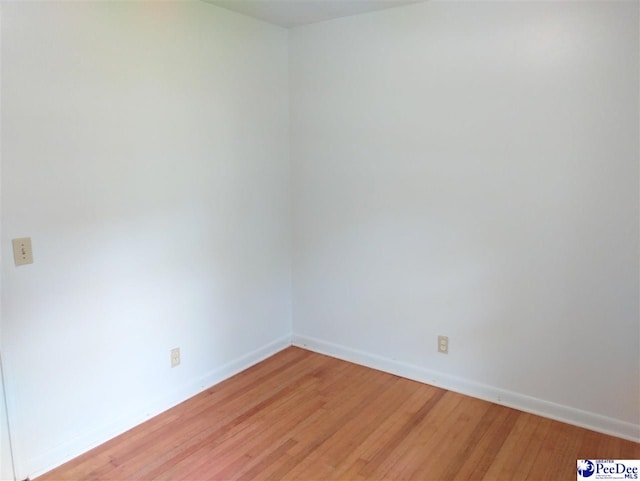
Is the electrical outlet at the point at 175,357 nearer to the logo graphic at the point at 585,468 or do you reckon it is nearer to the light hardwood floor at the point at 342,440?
the light hardwood floor at the point at 342,440

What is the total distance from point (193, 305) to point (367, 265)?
1206 millimetres

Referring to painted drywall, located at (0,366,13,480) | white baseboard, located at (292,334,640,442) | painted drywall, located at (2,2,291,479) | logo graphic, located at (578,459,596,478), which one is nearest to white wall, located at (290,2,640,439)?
white baseboard, located at (292,334,640,442)

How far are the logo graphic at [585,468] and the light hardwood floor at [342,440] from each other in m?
0.03

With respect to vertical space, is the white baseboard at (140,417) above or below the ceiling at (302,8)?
below

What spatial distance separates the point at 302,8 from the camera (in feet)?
9.81

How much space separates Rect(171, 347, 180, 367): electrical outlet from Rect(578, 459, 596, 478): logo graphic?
2.24m

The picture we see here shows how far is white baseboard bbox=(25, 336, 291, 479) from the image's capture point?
2324mm

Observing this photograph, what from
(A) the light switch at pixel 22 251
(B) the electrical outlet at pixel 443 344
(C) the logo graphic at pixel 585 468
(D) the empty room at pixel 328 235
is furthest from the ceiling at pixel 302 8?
(C) the logo graphic at pixel 585 468

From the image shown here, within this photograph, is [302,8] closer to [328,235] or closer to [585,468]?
[328,235]

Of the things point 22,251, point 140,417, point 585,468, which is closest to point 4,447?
point 140,417

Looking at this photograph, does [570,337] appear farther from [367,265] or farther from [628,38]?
[628,38]

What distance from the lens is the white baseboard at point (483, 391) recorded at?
2.61 meters

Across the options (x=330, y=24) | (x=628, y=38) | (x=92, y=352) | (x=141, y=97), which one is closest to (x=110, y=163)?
(x=141, y=97)

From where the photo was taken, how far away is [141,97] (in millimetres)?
2564
